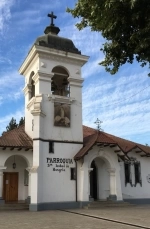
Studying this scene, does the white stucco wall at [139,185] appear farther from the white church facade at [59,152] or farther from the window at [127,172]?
the window at [127,172]

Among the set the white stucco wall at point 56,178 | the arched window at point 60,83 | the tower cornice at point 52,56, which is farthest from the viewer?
the arched window at point 60,83

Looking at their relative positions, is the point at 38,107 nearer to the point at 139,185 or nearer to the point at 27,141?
the point at 27,141

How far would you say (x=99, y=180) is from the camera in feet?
71.7

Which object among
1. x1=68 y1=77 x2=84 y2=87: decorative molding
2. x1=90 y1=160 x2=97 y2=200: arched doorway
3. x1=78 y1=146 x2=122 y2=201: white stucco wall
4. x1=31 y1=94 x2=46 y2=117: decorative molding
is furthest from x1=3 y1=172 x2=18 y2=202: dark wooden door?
x1=68 y1=77 x2=84 y2=87: decorative molding

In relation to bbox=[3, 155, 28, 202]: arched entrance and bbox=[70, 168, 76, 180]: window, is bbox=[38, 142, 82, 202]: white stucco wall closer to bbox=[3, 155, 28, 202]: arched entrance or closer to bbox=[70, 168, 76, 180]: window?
bbox=[70, 168, 76, 180]: window

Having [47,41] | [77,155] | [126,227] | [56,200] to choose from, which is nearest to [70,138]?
[77,155]

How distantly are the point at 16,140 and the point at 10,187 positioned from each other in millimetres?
3480

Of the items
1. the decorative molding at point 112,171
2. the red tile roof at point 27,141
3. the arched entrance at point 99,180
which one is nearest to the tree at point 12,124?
the red tile roof at point 27,141

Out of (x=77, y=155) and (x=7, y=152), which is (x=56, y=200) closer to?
(x=77, y=155)

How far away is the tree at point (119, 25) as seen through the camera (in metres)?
8.36

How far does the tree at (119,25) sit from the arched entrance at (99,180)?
42.4 feet

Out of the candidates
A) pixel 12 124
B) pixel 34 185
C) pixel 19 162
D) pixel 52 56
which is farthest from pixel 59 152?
pixel 12 124

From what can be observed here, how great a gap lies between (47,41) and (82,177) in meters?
10.3

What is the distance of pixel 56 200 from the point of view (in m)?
19.4
